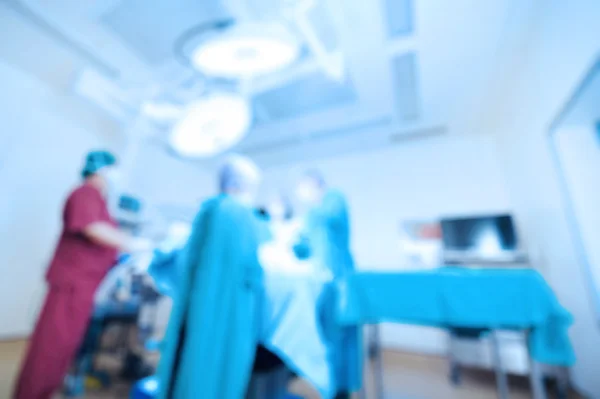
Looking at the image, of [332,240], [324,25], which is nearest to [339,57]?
[324,25]

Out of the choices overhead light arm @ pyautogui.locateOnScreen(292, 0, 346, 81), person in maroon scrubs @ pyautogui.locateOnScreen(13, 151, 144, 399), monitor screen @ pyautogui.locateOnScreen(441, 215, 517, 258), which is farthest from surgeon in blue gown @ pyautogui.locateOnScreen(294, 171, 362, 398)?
monitor screen @ pyautogui.locateOnScreen(441, 215, 517, 258)

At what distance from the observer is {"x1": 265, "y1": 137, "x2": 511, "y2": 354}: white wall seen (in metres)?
3.12

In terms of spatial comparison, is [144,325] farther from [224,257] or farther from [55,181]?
[55,181]

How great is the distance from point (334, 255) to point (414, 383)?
1.24 meters

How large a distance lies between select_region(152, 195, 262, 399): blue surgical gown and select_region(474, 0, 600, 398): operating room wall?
6.22 feet

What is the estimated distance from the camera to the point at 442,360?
2740mm

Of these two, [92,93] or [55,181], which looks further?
[55,181]

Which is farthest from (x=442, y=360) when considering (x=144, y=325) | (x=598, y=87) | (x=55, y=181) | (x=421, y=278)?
Answer: (x=55, y=181)

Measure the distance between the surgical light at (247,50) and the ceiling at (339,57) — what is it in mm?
309

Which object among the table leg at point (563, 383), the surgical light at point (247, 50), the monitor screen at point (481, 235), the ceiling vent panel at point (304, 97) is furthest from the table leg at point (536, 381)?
the ceiling vent panel at point (304, 97)

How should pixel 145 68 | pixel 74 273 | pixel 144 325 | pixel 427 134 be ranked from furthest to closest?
pixel 427 134
pixel 145 68
pixel 144 325
pixel 74 273

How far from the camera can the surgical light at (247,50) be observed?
1.22m

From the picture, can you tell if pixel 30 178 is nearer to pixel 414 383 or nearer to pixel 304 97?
pixel 304 97

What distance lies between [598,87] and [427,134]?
214cm
